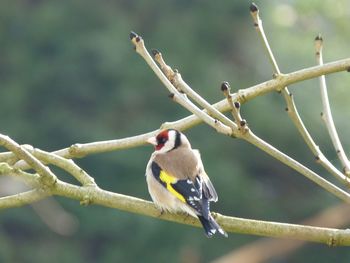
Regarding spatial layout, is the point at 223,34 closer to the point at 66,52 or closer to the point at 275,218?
the point at 66,52

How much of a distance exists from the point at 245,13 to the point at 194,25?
143 cm

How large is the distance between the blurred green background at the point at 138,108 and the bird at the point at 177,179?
17.9m

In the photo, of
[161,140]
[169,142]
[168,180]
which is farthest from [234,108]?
[169,142]

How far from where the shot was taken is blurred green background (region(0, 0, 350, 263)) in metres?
28.5

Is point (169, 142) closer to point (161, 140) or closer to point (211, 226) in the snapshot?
point (161, 140)

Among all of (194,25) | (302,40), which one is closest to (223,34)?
(194,25)

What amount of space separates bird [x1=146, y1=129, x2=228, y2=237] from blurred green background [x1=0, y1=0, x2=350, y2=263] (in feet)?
58.7

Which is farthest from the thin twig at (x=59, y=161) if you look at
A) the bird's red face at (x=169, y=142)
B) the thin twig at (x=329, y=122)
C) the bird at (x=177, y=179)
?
the bird's red face at (x=169, y=142)

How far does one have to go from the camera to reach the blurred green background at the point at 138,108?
28516mm

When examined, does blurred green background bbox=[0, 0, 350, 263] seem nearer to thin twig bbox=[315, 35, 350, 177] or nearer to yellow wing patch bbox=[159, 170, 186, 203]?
yellow wing patch bbox=[159, 170, 186, 203]

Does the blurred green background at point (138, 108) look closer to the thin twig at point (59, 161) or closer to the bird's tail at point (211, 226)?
the bird's tail at point (211, 226)

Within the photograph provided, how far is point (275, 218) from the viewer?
2927 centimetres

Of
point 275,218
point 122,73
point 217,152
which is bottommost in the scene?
point 275,218

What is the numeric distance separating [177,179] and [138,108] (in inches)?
1039
